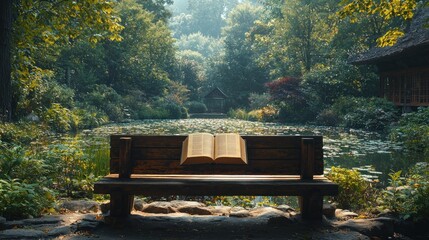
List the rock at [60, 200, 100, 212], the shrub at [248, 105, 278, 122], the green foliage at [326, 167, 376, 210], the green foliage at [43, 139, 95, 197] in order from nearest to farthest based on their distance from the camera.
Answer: the rock at [60, 200, 100, 212] < the green foliage at [326, 167, 376, 210] < the green foliage at [43, 139, 95, 197] < the shrub at [248, 105, 278, 122]

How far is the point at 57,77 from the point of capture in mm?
30469

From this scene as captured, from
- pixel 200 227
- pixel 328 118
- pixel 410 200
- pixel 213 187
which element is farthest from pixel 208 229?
pixel 328 118

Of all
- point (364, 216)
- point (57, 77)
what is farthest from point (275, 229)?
point (57, 77)

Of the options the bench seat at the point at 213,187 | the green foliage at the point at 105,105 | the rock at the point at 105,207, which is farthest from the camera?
the green foliage at the point at 105,105

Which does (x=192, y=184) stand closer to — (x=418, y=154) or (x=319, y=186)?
(x=319, y=186)

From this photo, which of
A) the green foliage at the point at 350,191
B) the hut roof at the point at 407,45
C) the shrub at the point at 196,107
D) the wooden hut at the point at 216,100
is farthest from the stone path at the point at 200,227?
the wooden hut at the point at 216,100

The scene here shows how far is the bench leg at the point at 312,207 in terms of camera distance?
4562mm

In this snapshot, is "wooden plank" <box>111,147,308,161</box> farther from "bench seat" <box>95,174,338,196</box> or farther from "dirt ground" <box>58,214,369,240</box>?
"dirt ground" <box>58,214,369,240</box>

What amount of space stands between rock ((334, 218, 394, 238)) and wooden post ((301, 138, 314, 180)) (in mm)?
669

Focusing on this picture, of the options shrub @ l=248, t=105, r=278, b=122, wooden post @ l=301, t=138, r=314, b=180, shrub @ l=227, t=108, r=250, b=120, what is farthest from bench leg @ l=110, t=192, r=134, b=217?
shrub @ l=227, t=108, r=250, b=120

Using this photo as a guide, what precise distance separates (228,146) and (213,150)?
19cm

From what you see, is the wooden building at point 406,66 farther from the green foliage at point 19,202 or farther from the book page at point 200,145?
the green foliage at point 19,202

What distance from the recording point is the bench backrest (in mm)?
4578

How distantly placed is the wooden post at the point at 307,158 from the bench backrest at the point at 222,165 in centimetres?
2
